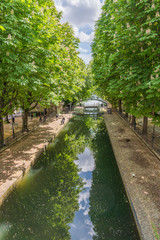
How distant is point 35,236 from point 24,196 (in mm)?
2689

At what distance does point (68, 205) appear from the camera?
28.1 feet

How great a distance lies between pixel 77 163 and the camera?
13.9 metres

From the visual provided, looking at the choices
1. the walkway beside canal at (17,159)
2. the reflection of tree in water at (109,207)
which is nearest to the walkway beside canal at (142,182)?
the reflection of tree in water at (109,207)

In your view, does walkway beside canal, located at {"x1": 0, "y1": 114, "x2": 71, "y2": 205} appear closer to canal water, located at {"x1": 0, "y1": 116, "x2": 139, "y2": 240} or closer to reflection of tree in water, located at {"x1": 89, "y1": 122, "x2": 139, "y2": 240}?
canal water, located at {"x1": 0, "y1": 116, "x2": 139, "y2": 240}

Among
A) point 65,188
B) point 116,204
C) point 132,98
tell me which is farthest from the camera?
point 132,98

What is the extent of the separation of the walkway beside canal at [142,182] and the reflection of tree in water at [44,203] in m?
3.17

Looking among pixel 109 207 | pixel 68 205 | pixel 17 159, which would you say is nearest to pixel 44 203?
pixel 68 205

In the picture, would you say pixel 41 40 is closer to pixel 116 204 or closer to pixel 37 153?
pixel 37 153

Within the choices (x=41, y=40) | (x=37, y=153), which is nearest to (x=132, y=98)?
(x=41, y=40)

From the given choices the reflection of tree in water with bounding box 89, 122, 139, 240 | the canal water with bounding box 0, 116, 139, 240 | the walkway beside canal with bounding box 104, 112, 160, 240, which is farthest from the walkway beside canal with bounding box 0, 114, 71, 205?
the walkway beside canal with bounding box 104, 112, 160, 240

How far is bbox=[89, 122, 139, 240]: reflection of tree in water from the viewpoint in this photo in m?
6.56

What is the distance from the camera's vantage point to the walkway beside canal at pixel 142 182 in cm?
599

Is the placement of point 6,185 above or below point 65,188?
above

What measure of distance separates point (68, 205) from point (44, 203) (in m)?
1.32
